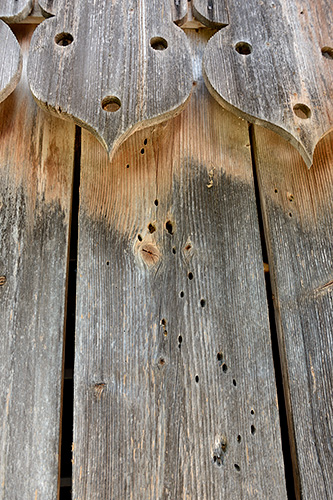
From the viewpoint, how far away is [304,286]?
1.09 meters

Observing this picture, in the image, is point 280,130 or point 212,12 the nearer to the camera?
point 280,130

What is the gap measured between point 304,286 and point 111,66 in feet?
2.03

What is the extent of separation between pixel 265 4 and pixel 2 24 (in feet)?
1.98

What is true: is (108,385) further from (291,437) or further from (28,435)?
(291,437)

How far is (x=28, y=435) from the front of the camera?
0.95m

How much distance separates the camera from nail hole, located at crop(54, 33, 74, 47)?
44.6 inches

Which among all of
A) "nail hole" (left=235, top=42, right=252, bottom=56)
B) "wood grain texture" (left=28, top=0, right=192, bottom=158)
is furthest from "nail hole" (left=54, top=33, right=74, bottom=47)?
"nail hole" (left=235, top=42, right=252, bottom=56)

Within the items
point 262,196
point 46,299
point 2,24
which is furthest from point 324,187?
point 2,24

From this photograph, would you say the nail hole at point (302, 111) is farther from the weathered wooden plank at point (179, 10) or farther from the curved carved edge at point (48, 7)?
the curved carved edge at point (48, 7)

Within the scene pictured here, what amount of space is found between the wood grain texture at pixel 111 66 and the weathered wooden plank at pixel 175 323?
14 cm

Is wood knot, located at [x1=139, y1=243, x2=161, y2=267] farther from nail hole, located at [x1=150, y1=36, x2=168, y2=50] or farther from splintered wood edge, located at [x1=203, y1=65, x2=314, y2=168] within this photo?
nail hole, located at [x1=150, y1=36, x2=168, y2=50]

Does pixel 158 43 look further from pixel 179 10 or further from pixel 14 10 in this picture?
pixel 14 10

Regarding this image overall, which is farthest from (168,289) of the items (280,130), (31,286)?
(280,130)

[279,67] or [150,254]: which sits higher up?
[279,67]
